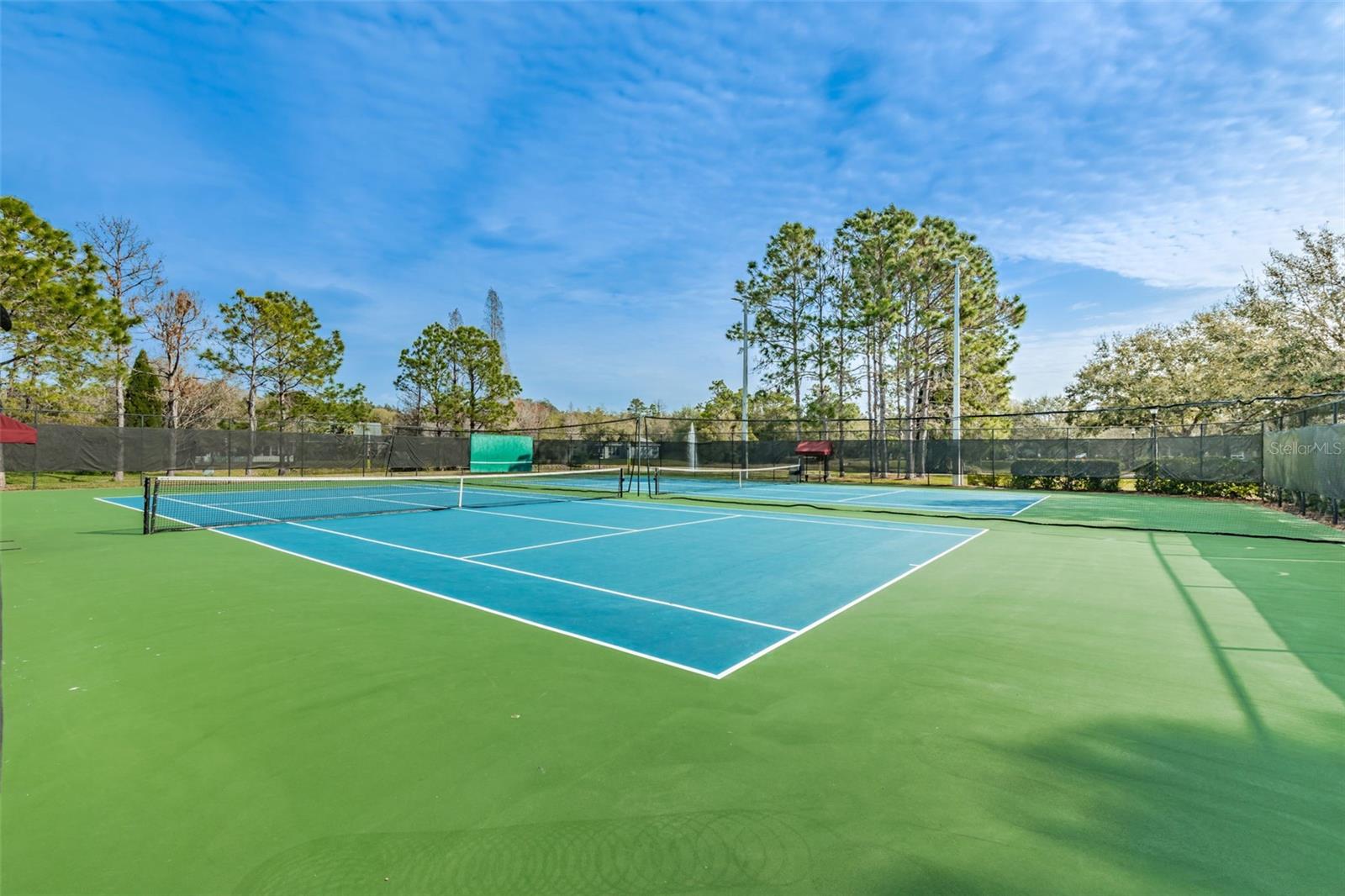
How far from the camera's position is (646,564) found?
309 inches

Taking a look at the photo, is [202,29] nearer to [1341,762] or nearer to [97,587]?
[97,587]

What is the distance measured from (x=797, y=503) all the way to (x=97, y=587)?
13028 mm

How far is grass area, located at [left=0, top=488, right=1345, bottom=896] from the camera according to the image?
7.59 ft

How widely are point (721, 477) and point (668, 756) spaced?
25536 millimetres

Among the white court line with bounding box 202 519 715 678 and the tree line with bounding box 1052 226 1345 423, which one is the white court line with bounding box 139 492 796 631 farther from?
the tree line with bounding box 1052 226 1345 423

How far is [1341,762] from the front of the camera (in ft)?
9.93

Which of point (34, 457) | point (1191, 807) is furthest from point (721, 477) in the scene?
point (1191, 807)

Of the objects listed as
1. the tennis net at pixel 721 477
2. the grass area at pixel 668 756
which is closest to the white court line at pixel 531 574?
the grass area at pixel 668 756

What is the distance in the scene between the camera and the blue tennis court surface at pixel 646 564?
517 cm

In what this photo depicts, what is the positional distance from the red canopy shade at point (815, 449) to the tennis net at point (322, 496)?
811cm

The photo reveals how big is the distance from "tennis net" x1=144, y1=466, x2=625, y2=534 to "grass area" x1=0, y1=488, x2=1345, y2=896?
655cm

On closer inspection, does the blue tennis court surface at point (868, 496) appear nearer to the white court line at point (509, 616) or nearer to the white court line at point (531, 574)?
the white court line at point (531, 574)

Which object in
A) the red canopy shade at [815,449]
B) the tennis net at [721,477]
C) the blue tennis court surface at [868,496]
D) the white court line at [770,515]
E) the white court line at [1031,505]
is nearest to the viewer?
the white court line at [770,515]

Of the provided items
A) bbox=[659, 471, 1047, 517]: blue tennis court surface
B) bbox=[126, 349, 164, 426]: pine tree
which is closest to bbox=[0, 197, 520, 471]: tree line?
bbox=[126, 349, 164, 426]: pine tree
